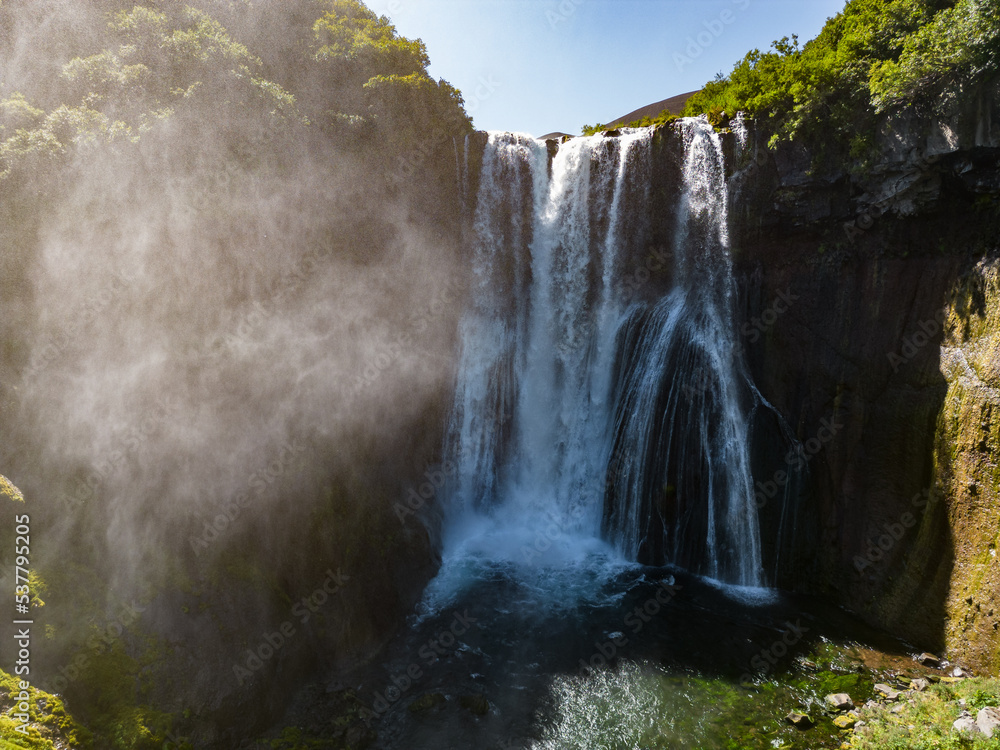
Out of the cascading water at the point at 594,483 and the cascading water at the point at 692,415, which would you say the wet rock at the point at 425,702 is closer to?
the cascading water at the point at 594,483

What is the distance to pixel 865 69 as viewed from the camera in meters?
13.3

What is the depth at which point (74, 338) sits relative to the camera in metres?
9.66

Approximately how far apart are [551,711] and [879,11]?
18.2 meters

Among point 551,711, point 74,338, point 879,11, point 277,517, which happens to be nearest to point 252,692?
point 277,517

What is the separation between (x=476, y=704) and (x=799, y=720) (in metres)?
6.03

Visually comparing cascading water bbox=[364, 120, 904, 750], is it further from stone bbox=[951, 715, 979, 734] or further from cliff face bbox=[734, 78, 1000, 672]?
stone bbox=[951, 715, 979, 734]

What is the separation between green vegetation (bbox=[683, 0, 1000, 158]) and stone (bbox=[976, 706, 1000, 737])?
12089 mm

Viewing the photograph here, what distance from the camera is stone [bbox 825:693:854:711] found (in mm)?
10195

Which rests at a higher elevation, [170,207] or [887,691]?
[170,207]

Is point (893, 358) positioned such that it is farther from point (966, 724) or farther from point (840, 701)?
point (966, 724)

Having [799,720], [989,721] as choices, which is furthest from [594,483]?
[989,721]

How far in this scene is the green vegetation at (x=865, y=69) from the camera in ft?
37.1

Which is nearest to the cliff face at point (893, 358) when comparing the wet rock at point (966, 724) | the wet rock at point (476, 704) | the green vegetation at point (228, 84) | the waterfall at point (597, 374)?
the waterfall at point (597, 374)

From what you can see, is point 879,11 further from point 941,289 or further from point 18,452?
point 18,452
